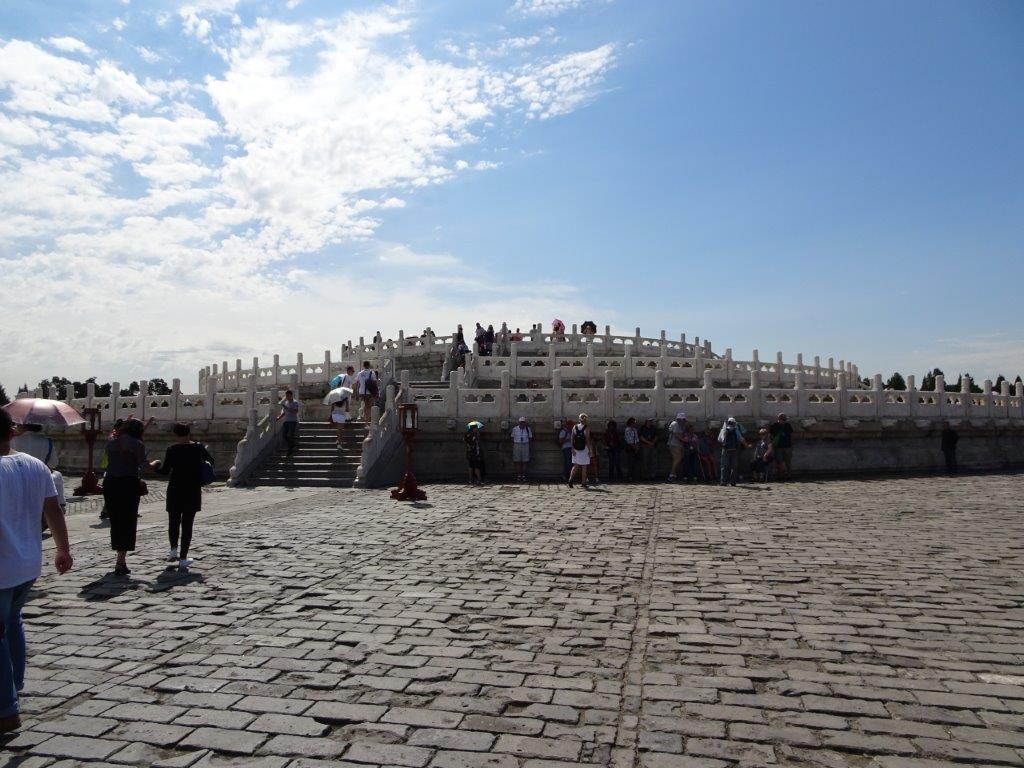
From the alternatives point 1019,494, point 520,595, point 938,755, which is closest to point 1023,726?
point 938,755

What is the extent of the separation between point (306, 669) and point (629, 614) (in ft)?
8.48

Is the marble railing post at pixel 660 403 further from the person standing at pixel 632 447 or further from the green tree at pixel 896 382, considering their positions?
the green tree at pixel 896 382

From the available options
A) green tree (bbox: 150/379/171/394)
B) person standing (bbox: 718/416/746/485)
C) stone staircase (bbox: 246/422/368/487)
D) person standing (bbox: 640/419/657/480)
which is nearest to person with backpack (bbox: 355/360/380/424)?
stone staircase (bbox: 246/422/368/487)

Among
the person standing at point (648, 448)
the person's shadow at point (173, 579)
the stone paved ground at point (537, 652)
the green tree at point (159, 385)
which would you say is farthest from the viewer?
the green tree at point (159, 385)

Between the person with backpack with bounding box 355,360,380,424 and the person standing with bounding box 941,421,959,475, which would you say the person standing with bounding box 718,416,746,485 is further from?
the person with backpack with bounding box 355,360,380,424

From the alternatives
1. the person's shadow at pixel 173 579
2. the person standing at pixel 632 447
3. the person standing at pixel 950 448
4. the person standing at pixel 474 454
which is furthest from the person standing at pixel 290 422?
the person standing at pixel 950 448

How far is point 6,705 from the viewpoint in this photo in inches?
154

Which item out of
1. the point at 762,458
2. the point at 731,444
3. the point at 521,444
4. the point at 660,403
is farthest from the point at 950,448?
the point at 521,444

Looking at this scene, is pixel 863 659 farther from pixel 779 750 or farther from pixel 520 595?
pixel 520 595

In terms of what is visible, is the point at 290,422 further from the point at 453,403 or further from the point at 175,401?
the point at 175,401

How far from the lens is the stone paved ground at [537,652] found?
3.79 m

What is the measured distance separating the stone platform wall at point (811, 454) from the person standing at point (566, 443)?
486 mm

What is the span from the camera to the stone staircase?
1730 cm

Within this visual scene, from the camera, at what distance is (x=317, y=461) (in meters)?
18.2
